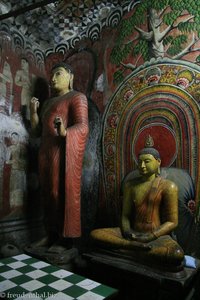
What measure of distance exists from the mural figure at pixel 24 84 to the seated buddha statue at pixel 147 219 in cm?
216

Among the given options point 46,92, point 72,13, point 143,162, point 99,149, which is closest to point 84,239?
point 99,149

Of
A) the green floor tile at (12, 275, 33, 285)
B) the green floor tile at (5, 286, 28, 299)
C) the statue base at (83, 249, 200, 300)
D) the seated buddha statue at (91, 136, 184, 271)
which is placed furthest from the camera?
the seated buddha statue at (91, 136, 184, 271)

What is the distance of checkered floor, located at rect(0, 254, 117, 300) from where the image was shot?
7.07 feet

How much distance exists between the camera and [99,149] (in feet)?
14.1

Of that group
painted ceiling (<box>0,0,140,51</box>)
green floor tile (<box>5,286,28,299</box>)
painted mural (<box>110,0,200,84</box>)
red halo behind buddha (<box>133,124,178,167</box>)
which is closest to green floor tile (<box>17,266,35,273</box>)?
green floor tile (<box>5,286,28,299</box>)

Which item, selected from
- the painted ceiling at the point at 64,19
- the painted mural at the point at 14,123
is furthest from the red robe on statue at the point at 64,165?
the painted ceiling at the point at 64,19

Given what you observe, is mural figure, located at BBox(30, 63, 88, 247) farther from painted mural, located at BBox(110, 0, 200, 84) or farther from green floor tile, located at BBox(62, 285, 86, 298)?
green floor tile, located at BBox(62, 285, 86, 298)

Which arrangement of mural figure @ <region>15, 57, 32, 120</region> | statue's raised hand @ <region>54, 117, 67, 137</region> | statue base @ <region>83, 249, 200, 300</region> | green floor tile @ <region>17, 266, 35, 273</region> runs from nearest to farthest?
statue base @ <region>83, 249, 200, 300</region> → green floor tile @ <region>17, 266, 35, 273</region> → statue's raised hand @ <region>54, 117, 67, 137</region> → mural figure @ <region>15, 57, 32, 120</region>

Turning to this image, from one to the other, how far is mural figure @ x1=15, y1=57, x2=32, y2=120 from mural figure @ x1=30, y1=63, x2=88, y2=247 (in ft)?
2.02

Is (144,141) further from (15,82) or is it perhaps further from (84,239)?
(15,82)

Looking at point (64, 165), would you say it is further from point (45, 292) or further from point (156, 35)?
point (156, 35)

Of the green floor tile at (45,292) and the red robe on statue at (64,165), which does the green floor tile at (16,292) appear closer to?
the green floor tile at (45,292)

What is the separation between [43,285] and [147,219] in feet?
4.54

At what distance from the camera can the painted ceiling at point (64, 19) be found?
4.31 metres
